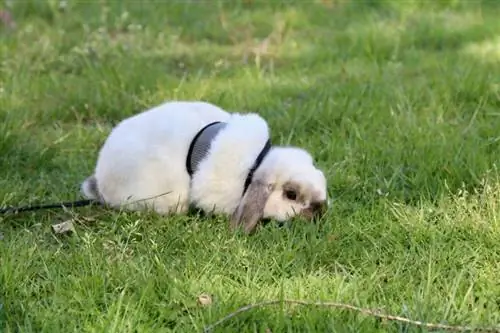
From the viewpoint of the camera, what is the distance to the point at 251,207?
2828 millimetres

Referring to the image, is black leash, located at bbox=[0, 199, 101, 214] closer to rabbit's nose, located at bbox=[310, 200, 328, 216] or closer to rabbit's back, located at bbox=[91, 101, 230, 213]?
rabbit's back, located at bbox=[91, 101, 230, 213]

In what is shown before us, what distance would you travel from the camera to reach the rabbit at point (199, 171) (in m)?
2.90

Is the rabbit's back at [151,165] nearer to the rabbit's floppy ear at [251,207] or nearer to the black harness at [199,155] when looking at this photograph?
the black harness at [199,155]

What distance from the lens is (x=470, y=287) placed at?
2.38m

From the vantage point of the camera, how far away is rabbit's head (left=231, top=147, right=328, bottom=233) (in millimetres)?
2850

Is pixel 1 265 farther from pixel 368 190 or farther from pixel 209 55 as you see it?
pixel 209 55

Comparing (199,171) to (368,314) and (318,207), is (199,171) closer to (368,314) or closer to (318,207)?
(318,207)

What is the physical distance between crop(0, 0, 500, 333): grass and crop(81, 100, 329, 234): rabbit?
0.09m

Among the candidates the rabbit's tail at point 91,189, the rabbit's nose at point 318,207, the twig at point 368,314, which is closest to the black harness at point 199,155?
Answer: the rabbit's tail at point 91,189

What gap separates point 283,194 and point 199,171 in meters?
0.33

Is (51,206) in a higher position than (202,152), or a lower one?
→ lower

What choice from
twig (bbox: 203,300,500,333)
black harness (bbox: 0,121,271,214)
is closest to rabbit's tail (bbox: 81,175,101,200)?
black harness (bbox: 0,121,271,214)

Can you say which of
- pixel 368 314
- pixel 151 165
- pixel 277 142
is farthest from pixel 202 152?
pixel 368 314

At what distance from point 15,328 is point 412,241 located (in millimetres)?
1317
